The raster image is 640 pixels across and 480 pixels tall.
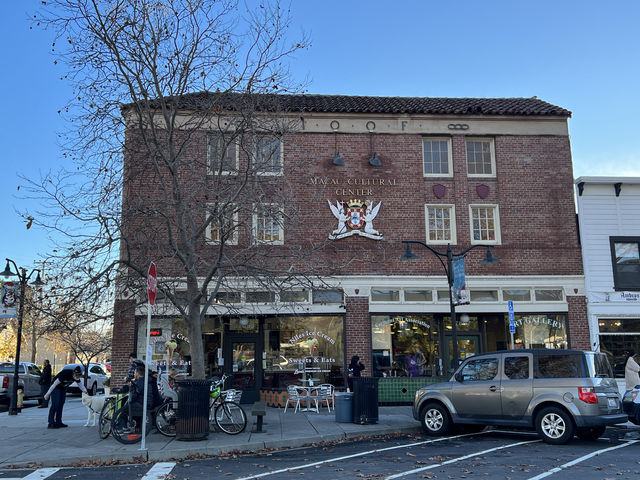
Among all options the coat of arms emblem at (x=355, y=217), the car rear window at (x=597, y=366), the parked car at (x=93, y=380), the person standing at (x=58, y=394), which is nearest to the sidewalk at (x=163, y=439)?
the person standing at (x=58, y=394)

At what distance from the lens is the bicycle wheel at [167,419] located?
12.1m

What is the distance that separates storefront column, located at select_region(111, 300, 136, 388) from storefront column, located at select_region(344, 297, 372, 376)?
6888mm

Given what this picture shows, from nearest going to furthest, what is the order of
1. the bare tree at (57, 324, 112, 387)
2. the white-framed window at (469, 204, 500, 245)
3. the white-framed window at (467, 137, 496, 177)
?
1. the white-framed window at (469, 204, 500, 245)
2. the white-framed window at (467, 137, 496, 177)
3. the bare tree at (57, 324, 112, 387)

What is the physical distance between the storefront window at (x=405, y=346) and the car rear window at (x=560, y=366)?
8011mm

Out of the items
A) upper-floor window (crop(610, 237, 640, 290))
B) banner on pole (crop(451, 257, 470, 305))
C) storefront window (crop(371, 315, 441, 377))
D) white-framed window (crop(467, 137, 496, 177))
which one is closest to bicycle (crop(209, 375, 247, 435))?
banner on pole (crop(451, 257, 470, 305))

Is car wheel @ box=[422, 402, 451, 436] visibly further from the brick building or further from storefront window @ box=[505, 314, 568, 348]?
storefront window @ box=[505, 314, 568, 348]

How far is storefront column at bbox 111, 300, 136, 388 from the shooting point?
1836 cm

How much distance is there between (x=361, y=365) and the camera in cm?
1761

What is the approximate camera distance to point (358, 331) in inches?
747

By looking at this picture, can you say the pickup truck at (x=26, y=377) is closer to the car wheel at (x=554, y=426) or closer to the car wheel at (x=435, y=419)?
the car wheel at (x=435, y=419)

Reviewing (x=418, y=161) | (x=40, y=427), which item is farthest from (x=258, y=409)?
(x=418, y=161)

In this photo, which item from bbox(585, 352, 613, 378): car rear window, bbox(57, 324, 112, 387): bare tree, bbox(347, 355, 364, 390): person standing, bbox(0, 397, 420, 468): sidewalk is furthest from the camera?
bbox(57, 324, 112, 387): bare tree

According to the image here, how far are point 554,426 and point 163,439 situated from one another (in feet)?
25.0

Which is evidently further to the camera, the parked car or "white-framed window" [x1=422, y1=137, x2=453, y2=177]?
the parked car
